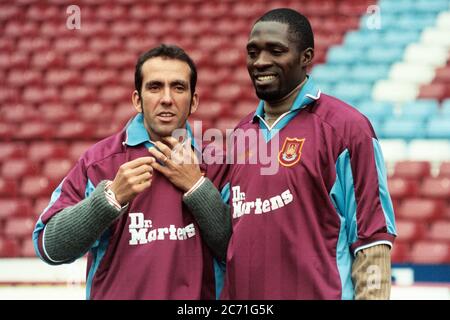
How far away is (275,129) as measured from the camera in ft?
8.51

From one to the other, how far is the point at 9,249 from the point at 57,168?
1039mm

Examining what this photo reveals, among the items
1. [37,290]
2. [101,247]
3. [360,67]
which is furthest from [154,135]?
[360,67]

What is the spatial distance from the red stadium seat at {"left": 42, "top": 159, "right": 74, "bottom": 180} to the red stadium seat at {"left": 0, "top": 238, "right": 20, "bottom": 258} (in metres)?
0.86

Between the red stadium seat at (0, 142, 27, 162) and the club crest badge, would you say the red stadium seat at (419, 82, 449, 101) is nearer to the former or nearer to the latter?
the red stadium seat at (0, 142, 27, 162)

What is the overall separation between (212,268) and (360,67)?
6.39 m

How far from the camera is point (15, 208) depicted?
292 inches

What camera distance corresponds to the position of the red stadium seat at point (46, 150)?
26.1 feet

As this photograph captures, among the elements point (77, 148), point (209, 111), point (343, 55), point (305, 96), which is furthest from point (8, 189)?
point (305, 96)

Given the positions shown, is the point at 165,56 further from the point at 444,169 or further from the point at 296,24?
the point at 444,169

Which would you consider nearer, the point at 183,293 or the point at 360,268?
the point at 360,268

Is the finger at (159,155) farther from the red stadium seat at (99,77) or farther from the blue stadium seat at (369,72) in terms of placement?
the red stadium seat at (99,77)

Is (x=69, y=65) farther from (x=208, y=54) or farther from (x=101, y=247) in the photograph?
(x=101, y=247)

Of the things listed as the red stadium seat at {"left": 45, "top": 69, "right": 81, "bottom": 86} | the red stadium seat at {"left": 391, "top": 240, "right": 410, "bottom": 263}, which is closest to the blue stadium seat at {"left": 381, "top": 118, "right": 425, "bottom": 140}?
the red stadium seat at {"left": 391, "top": 240, "right": 410, "bottom": 263}

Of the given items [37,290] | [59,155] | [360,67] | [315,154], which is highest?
[360,67]
